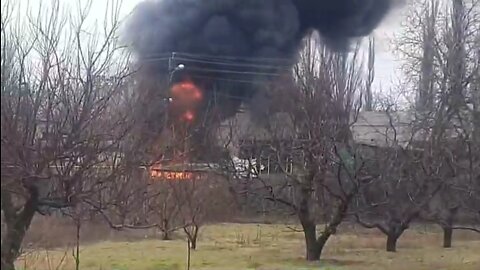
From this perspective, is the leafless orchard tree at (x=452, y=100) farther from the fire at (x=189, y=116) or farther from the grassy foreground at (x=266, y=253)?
the fire at (x=189, y=116)

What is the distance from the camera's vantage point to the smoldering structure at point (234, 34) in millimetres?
20594

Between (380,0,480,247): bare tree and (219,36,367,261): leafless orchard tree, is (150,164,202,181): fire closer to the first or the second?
(219,36,367,261): leafless orchard tree

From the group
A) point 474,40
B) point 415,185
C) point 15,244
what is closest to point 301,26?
point 474,40

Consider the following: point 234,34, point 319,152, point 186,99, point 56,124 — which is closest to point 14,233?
point 56,124

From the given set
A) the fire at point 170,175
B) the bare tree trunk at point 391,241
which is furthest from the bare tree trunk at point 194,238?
the bare tree trunk at point 391,241

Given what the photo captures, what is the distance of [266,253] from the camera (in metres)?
12.6

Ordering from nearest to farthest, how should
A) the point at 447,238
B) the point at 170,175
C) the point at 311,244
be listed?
the point at 170,175
the point at 311,244
the point at 447,238

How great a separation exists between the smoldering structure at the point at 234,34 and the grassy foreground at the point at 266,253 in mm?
5463

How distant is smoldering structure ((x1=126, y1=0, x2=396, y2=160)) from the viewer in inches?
811

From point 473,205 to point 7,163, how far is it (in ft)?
30.5

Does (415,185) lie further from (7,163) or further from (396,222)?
(7,163)

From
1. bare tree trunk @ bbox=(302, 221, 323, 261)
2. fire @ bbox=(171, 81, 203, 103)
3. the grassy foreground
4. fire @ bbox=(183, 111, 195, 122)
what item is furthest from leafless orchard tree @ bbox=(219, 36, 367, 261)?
fire @ bbox=(171, 81, 203, 103)

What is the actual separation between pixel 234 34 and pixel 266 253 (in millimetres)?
10494

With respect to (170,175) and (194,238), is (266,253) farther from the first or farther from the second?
(170,175)
